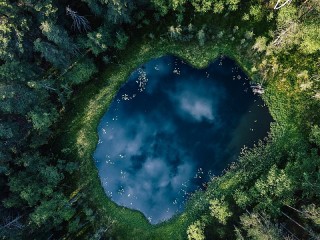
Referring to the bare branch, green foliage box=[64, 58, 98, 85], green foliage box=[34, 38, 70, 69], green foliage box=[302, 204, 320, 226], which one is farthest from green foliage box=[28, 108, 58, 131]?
green foliage box=[302, 204, 320, 226]

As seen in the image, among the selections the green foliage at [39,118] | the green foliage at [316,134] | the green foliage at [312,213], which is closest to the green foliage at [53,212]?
the green foliage at [39,118]

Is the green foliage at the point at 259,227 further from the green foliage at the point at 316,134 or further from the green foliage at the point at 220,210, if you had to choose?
the green foliage at the point at 316,134

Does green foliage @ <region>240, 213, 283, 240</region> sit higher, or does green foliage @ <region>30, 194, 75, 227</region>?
green foliage @ <region>240, 213, 283, 240</region>

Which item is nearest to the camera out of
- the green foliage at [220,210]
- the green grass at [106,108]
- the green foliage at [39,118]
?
the green foliage at [39,118]

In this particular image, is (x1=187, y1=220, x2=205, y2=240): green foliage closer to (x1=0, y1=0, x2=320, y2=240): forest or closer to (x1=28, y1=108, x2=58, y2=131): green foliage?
(x1=0, y1=0, x2=320, y2=240): forest

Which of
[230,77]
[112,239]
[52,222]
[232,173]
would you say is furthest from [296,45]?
[52,222]

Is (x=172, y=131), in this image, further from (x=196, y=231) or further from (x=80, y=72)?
(x=80, y=72)

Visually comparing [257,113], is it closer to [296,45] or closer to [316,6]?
[296,45]
